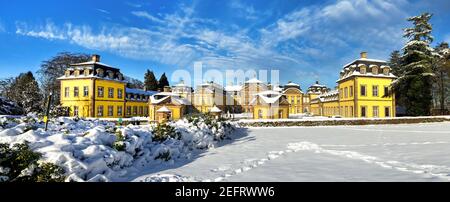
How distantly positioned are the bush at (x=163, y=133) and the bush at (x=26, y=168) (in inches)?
152

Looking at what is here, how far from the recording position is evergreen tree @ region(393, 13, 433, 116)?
29438 mm

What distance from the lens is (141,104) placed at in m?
44.8

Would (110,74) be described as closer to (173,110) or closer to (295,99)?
(173,110)

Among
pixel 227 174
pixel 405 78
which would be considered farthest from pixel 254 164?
pixel 405 78

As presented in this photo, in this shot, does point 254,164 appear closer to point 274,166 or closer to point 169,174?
point 274,166

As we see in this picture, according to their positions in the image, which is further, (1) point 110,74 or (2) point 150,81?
(2) point 150,81

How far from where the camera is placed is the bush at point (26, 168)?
3898 millimetres

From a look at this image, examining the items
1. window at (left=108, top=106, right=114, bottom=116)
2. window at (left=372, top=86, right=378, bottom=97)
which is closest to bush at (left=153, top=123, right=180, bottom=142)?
window at (left=108, top=106, right=114, bottom=116)

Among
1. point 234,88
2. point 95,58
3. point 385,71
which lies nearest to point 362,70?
point 385,71

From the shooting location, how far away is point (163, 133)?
8.28 metres

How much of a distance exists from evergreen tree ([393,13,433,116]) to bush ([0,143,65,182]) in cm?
3640

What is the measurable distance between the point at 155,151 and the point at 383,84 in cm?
3732

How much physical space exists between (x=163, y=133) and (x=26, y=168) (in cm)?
445
